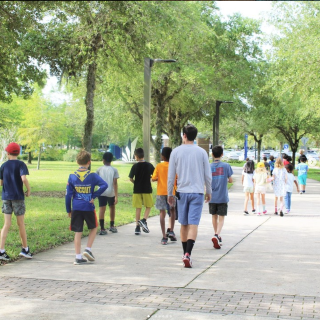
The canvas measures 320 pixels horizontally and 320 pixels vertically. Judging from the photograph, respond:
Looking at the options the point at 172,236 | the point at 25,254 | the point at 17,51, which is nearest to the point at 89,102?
the point at 17,51

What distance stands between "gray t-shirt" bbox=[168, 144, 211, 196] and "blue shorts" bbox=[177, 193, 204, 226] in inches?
2.8

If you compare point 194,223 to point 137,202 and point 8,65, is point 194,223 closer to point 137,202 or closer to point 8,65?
point 137,202

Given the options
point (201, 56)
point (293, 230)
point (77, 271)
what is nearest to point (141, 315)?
point (77, 271)

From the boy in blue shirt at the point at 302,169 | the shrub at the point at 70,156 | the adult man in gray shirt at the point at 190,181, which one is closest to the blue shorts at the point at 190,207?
the adult man in gray shirt at the point at 190,181

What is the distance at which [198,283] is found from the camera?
6.35 meters

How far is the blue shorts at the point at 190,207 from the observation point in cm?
730

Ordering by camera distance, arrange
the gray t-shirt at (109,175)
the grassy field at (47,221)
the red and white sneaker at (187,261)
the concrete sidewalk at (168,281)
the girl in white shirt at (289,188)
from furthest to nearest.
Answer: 1. the girl in white shirt at (289,188)
2. the gray t-shirt at (109,175)
3. the grassy field at (47,221)
4. the red and white sneaker at (187,261)
5. the concrete sidewalk at (168,281)

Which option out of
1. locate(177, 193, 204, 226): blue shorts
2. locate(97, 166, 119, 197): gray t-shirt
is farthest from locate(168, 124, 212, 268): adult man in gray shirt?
locate(97, 166, 119, 197): gray t-shirt

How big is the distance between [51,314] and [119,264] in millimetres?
2412

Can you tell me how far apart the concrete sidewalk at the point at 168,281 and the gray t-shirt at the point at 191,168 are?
1.10 metres

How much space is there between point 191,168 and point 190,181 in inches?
7.0

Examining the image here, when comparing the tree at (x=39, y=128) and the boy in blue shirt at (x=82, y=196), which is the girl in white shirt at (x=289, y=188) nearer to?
the boy in blue shirt at (x=82, y=196)

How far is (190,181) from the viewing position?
7305mm

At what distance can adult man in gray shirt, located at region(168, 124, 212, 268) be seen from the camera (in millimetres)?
7297
